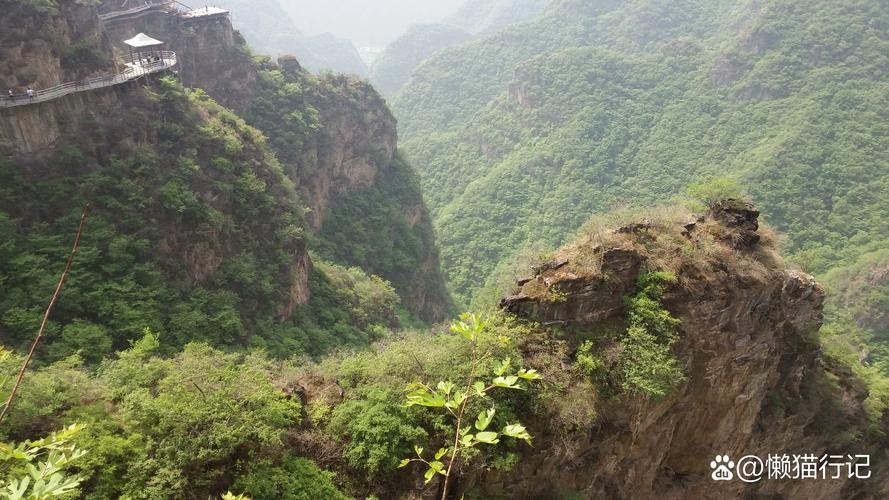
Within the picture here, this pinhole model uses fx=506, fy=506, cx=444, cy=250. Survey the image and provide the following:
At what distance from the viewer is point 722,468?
1980cm

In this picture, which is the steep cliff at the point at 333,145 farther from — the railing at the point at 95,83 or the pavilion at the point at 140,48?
the railing at the point at 95,83

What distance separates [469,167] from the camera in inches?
3932

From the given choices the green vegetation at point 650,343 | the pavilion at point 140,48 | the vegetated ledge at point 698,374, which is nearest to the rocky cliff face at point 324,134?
the pavilion at point 140,48

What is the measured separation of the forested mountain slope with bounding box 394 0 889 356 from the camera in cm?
6200

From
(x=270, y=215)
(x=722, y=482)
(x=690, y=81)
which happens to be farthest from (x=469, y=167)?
(x=722, y=482)

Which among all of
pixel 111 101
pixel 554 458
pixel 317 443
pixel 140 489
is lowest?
pixel 554 458

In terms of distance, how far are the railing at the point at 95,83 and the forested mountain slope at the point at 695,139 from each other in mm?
45730

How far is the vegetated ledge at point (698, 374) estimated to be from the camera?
15.7 metres

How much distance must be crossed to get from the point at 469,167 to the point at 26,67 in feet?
254

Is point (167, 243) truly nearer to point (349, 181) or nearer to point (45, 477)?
point (45, 477)

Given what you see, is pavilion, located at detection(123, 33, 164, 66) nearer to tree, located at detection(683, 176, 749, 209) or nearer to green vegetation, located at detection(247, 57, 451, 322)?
green vegetation, located at detection(247, 57, 451, 322)

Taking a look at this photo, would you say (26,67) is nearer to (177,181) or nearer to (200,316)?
(177,181)

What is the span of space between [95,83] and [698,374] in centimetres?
3630

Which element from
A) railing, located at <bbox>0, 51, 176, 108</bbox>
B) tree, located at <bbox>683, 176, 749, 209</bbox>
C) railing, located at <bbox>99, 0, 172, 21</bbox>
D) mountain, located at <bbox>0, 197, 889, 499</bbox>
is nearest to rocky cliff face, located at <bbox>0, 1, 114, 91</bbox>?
railing, located at <bbox>0, 51, 176, 108</bbox>
